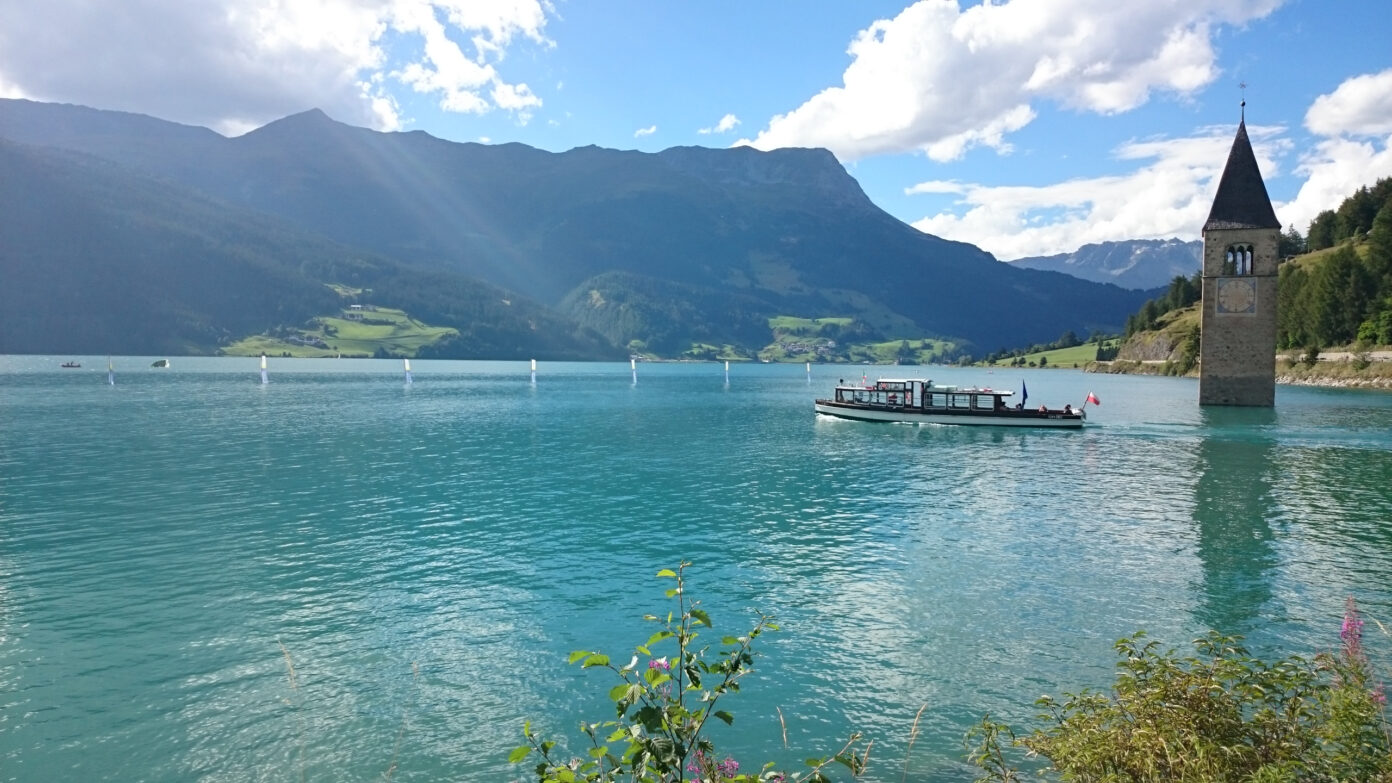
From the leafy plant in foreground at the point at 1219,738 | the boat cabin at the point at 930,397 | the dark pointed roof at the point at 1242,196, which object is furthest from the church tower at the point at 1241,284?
the leafy plant in foreground at the point at 1219,738

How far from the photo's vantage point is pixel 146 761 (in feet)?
51.2

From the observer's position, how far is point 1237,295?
95.6m

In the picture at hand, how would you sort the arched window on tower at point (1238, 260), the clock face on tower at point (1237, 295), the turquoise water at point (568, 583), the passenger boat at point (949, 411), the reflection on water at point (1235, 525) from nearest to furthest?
the turquoise water at point (568, 583), the reflection on water at point (1235, 525), the passenger boat at point (949, 411), the clock face on tower at point (1237, 295), the arched window on tower at point (1238, 260)

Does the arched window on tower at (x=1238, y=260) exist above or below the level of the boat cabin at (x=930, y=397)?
above

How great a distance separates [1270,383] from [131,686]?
11756cm

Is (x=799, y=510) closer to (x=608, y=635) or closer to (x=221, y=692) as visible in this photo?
(x=608, y=635)

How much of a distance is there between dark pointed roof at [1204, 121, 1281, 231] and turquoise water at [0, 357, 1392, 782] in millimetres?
41874

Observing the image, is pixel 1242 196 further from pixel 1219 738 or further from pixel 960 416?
pixel 1219 738

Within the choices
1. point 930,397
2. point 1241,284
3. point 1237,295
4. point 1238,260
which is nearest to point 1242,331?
point 1237,295

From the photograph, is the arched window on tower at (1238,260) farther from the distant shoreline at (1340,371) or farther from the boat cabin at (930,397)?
the distant shoreline at (1340,371)

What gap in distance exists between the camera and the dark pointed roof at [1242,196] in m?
96.7

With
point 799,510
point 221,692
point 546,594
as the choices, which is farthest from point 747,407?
point 221,692

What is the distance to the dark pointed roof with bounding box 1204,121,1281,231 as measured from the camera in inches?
3807

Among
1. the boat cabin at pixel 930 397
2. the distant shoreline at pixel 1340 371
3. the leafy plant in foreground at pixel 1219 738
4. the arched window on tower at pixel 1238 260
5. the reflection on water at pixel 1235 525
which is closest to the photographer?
the leafy plant in foreground at pixel 1219 738
